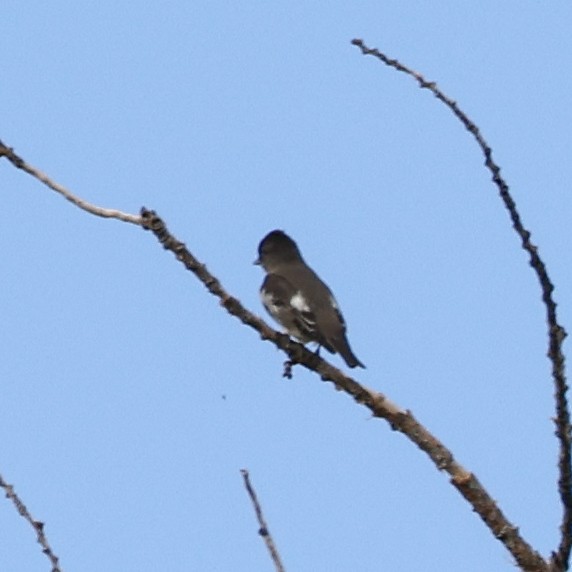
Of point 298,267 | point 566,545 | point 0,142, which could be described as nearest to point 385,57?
point 0,142

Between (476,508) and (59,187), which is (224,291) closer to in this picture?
(59,187)

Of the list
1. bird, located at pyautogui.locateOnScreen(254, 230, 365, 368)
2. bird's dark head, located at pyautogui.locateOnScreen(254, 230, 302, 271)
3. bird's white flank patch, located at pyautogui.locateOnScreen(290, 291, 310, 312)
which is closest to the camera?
bird, located at pyautogui.locateOnScreen(254, 230, 365, 368)

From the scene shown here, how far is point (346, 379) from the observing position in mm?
4191

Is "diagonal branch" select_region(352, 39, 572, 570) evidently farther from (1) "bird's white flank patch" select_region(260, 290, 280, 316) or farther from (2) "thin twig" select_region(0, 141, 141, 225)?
(1) "bird's white flank patch" select_region(260, 290, 280, 316)

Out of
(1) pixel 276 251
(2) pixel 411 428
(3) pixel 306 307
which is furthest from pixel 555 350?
(1) pixel 276 251

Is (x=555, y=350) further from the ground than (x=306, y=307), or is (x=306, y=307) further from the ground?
(x=306, y=307)

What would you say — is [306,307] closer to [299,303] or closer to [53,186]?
[299,303]

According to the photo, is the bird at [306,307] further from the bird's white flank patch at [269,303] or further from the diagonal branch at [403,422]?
the diagonal branch at [403,422]

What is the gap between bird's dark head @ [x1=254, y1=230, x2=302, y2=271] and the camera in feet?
34.6

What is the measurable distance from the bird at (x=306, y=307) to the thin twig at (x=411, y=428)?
4.54m

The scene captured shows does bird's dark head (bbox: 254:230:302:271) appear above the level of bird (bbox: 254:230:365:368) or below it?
above

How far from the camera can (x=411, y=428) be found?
3.79 metres

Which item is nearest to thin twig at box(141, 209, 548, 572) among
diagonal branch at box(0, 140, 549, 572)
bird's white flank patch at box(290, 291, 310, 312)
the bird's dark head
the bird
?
diagonal branch at box(0, 140, 549, 572)

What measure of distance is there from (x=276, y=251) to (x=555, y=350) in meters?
7.31
